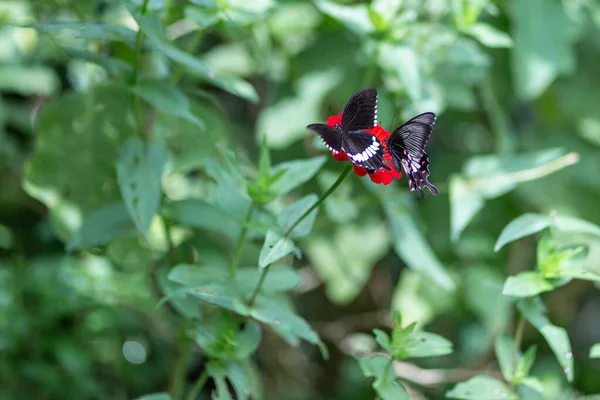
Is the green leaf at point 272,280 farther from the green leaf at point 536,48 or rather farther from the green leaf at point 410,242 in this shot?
the green leaf at point 536,48

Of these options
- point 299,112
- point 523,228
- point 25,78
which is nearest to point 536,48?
point 299,112

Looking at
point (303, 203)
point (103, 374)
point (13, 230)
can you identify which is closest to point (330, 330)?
point (103, 374)

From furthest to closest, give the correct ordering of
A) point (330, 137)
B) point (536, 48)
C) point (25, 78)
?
point (25, 78) < point (536, 48) < point (330, 137)

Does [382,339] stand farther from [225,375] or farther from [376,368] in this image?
[225,375]

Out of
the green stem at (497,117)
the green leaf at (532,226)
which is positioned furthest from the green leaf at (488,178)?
the green leaf at (532,226)

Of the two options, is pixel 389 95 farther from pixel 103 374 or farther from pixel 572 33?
pixel 103 374

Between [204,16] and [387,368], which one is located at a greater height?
A: [204,16]

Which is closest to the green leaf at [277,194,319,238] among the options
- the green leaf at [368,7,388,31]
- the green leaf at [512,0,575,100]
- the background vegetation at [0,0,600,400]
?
the background vegetation at [0,0,600,400]
